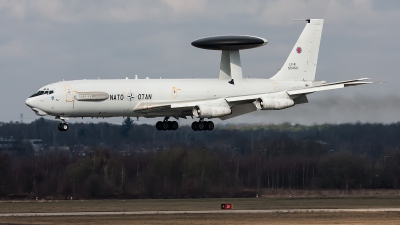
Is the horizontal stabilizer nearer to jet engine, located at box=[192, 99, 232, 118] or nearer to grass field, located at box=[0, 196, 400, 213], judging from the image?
jet engine, located at box=[192, 99, 232, 118]

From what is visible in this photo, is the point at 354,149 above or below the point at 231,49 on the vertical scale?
below

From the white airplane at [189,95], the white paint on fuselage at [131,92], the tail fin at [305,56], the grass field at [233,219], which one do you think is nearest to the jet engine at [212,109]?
the white airplane at [189,95]

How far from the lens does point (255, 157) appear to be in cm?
10131

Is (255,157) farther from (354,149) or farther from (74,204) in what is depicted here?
(74,204)

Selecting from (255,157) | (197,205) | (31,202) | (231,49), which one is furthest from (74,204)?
(231,49)

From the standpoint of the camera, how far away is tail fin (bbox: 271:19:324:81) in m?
83.4

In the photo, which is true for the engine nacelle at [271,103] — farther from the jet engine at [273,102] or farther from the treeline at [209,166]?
the treeline at [209,166]

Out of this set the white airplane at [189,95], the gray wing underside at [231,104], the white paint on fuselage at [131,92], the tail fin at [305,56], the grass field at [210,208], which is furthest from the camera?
the tail fin at [305,56]

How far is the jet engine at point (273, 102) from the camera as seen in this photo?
7725cm

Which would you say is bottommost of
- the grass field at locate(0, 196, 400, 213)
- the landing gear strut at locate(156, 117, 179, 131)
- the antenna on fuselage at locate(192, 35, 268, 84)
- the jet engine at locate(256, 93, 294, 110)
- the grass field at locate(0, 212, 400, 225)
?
the grass field at locate(0, 212, 400, 225)

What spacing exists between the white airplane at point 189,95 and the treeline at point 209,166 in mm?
17958

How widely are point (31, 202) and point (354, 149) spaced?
31450 mm

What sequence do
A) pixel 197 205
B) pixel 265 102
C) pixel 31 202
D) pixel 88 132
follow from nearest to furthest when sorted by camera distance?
pixel 265 102, pixel 197 205, pixel 31 202, pixel 88 132

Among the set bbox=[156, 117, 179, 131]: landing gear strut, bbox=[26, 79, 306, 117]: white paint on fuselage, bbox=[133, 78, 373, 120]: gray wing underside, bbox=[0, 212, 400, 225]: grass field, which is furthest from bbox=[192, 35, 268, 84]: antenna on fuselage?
bbox=[0, 212, 400, 225]: grass field
